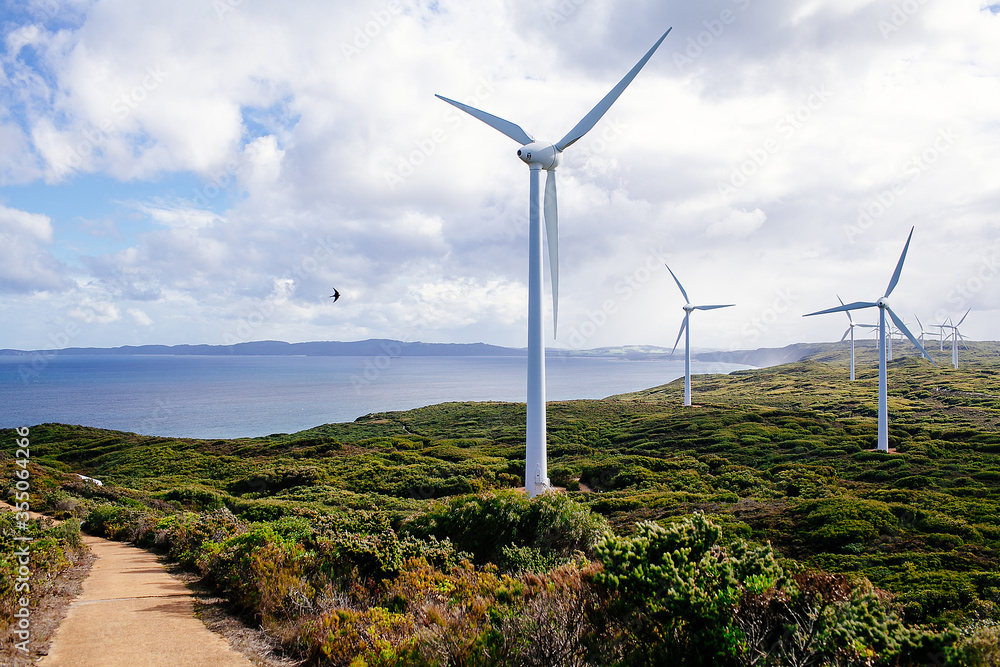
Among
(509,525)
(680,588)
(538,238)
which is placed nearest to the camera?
(680,588)

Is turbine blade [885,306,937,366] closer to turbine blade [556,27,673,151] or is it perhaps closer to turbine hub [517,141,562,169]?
turbine blade [556,27,673,151]

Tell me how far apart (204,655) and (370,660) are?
2637 millimetres

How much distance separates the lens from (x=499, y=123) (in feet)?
75.9

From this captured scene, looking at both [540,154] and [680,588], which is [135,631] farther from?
[540,154]

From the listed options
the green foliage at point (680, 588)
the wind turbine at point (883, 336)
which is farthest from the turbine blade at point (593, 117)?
the wind turbine at point (883, 336)

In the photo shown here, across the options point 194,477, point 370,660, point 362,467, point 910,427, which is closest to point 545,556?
point 370,660

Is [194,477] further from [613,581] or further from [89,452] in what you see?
[613,581]

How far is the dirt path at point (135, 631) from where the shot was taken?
24.6ft

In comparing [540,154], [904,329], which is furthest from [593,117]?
[904,329]

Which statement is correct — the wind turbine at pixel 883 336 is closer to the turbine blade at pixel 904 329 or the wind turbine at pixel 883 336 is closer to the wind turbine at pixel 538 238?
the turbine blade at pixel 904 329

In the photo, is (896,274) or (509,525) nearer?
(509,525)

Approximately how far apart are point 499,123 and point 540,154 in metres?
2.95

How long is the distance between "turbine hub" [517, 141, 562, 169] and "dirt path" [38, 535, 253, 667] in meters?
17.0

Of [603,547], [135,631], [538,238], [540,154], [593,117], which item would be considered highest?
[593,117]
